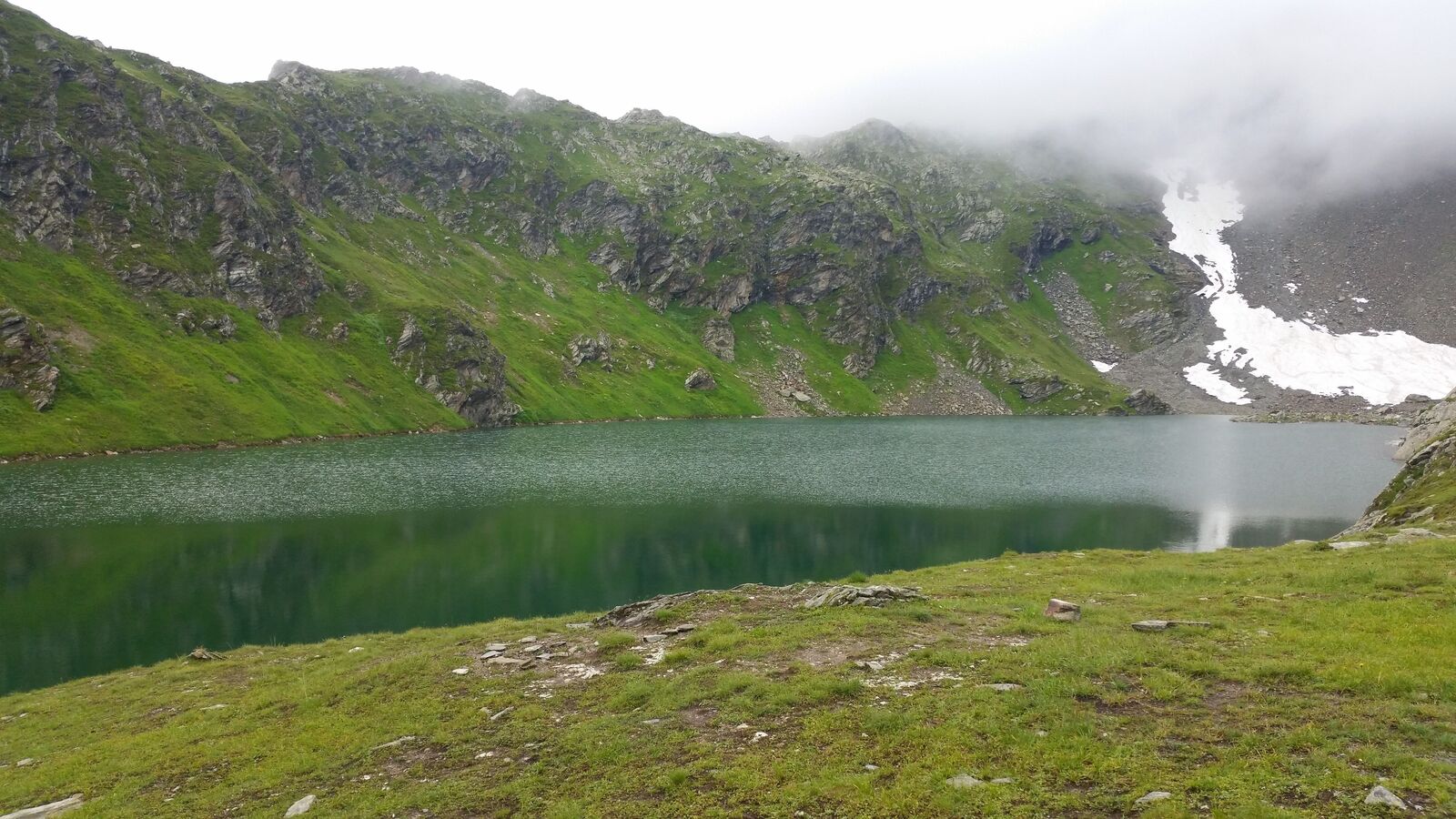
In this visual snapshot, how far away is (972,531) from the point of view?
210 feet

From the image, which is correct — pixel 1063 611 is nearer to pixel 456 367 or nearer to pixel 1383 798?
pixel 1383 798

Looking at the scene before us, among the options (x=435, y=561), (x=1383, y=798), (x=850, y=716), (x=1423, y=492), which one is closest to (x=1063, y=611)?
(x=850, y=716)

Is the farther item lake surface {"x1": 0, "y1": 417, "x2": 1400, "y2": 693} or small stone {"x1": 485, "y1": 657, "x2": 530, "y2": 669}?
lake surface {"x1": 0, "y1": 417, "x2": 1400, "y2": 693}

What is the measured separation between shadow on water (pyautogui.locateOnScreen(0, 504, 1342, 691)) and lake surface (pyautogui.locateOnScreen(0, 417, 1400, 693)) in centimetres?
25

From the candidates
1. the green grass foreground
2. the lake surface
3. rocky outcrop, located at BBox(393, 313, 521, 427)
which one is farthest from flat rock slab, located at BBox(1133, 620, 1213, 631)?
rocky outcrop, located at BBox(393, 313, 521, 427)

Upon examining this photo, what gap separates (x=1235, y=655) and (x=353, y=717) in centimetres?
2290

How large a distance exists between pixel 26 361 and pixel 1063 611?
150 m

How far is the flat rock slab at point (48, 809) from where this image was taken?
15445 millimetres

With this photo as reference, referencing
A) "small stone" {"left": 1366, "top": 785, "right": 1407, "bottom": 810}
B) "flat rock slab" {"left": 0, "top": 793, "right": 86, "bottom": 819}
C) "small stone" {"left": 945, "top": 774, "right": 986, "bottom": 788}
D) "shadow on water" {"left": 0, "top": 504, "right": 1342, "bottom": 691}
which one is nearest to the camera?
"small stone" {"left": 1366, "top": 785, "right": 1407, "bottom": 810}

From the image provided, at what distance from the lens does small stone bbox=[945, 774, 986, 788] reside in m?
11.0

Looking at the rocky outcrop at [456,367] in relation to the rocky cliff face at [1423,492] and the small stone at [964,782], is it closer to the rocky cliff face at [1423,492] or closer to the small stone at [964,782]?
the rocky cliff face at [1423,492]

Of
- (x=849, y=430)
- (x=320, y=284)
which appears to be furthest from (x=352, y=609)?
(x=320, y=284)

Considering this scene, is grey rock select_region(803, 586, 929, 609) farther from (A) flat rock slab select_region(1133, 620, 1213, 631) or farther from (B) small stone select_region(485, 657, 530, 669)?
(B) small stone select_region(485, 657, 530, 669)

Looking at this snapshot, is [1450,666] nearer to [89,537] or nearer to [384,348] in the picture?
[89,537]
